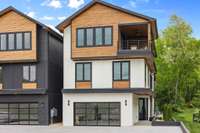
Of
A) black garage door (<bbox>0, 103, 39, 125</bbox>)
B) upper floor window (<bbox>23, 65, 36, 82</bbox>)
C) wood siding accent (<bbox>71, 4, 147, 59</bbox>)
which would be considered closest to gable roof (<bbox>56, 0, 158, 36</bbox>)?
wood siding accent (<bbox>71, 4, 147, 59</bbox>)

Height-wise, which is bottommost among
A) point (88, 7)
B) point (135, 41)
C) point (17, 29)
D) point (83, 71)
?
point (83, 71)

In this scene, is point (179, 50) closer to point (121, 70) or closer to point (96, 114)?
point (121, 70)

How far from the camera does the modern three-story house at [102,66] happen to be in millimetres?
30875

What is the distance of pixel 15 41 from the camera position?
A: 107 ft

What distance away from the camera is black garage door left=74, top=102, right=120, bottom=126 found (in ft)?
103

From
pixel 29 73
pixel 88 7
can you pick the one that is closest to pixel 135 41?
pixel 88 7

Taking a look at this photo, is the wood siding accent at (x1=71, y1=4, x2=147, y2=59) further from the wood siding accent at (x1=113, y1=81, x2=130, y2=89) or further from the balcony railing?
the balcony railing

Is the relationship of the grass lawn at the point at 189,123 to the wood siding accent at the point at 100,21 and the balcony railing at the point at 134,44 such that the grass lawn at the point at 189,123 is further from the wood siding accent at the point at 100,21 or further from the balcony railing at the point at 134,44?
the wood siding accent at the point at 100,21

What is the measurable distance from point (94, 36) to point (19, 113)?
8.84 meters

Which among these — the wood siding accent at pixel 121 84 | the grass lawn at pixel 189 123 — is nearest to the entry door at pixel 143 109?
the grass lawn at pixel 189 123

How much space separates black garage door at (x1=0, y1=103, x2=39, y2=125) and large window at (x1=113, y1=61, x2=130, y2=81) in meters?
6.95

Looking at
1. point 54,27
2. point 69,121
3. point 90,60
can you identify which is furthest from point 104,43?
point 69,121

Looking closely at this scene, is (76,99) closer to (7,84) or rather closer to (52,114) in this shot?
(52,114)

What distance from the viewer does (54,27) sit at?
32.8m
